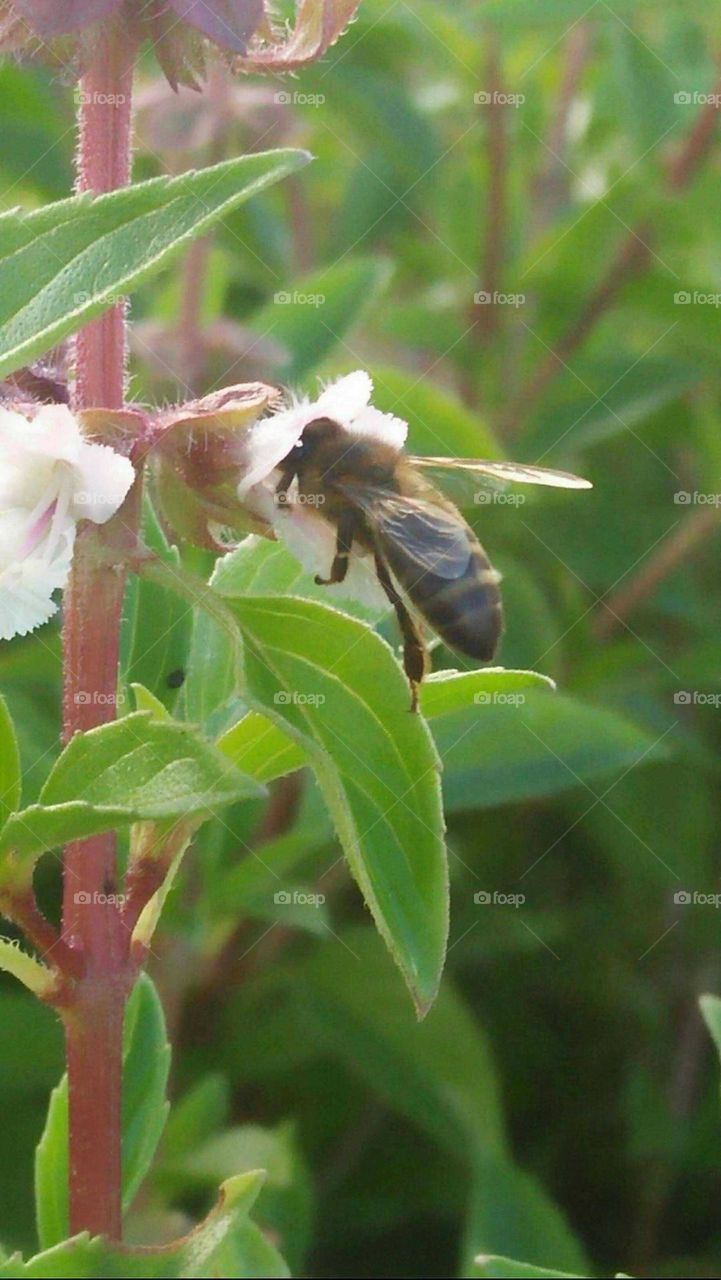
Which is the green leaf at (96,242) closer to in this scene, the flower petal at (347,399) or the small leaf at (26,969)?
the flower petal at (347,399)

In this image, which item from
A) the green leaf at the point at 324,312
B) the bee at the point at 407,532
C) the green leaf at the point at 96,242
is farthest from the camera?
the green leaf at the point at 324,312

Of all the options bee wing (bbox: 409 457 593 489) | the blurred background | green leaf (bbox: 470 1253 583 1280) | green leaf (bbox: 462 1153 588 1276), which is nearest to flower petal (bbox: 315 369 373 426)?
bee wing (bbox: 409 457 593 489)

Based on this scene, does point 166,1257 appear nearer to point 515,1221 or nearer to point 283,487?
point 283,487

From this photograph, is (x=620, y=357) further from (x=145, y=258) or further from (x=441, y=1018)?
(x=145, y=258)

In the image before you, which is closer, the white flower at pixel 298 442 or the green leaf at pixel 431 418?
the white flower at pixel 298 442

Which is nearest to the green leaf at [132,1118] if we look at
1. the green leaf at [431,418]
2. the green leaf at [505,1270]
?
the green leaf at [505,1270]

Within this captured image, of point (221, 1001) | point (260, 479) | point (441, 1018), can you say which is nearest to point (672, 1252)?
point (441, 1018)

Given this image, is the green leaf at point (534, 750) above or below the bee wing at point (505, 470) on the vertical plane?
below
